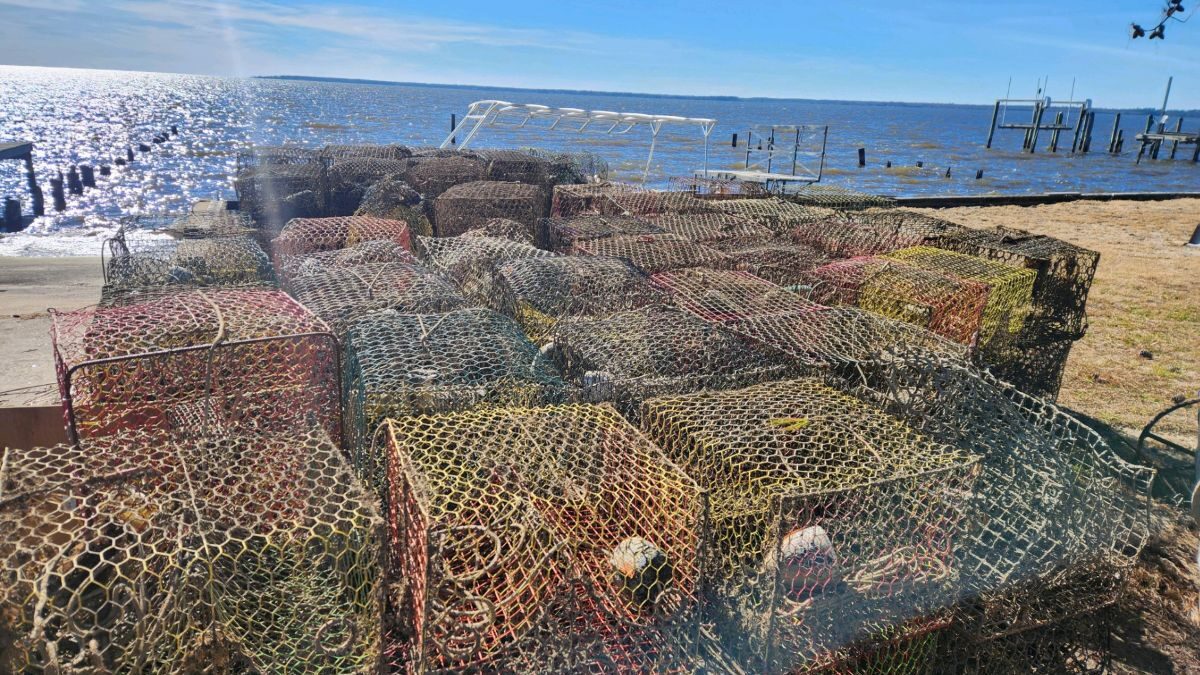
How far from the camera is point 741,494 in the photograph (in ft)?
10.3

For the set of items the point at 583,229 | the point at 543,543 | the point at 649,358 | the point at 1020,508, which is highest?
the point at 583,229

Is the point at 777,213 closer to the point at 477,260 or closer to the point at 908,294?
the point at 908,294

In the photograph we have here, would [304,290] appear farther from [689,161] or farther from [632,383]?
[689,161]

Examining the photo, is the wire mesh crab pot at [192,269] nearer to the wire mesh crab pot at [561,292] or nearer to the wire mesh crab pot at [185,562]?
the wire mesh crab pot at [561,292]

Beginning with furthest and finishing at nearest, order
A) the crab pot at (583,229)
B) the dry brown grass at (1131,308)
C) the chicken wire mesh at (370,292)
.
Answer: the crab pot at (583,229), the dry brown grass at (1131,308), the chicken wire mesh at (370,292)

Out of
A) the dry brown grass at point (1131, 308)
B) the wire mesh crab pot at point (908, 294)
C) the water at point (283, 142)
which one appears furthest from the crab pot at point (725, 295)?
the water at point (283, 142)

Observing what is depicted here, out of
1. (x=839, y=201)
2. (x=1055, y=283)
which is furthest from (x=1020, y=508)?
(x=839, y=201)

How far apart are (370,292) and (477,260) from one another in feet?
4.16

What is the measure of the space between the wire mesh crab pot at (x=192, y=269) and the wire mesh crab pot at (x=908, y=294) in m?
4.23

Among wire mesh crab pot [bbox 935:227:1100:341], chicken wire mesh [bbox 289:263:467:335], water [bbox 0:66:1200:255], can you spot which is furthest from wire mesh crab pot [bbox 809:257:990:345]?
water [bbox 0:66:1200:255]

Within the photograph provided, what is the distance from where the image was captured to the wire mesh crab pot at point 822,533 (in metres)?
2.87

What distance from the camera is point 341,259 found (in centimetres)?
571

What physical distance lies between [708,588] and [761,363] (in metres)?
1.70

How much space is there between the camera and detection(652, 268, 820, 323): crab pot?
500 cm
